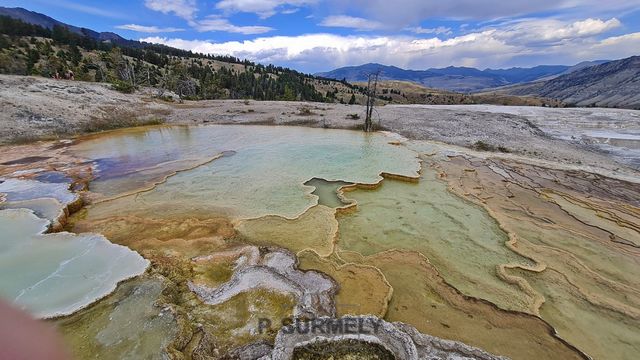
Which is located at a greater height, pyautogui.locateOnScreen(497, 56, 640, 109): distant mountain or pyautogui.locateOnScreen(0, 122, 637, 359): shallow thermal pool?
pyautogui.locateOnScreen(497, 56, 640, 109): distant mountain

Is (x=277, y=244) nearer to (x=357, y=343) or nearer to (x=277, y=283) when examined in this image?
(x=277, y=283)

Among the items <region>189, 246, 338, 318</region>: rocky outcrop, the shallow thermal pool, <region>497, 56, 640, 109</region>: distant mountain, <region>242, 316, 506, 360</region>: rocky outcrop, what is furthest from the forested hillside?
<region>497, 56, 640, 109</region>: distant mountain

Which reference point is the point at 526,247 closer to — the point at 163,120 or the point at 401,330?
the point at 401,330

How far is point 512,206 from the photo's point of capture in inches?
443

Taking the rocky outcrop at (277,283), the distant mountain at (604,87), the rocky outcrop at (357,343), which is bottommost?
the rocky outcrop at (277,283)

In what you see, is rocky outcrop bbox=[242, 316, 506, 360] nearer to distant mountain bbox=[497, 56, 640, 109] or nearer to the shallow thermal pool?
the shallow thermal pool

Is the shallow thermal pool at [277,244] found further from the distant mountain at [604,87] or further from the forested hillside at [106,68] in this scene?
the distant mountain at [604,87]

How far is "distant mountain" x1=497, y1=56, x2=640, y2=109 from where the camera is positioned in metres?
82.4

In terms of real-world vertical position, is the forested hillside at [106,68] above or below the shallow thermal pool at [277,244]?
above

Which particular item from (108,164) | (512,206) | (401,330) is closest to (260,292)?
(401,330)

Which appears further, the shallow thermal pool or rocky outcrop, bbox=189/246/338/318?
rocky outcrop, bbox=189/246/338/318

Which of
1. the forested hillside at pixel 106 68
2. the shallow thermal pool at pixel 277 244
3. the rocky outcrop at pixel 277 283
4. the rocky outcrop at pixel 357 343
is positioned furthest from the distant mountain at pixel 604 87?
the rocky outcrop at pixel 357 343

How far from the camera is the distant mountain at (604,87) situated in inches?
3246

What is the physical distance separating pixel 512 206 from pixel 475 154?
7214mm
